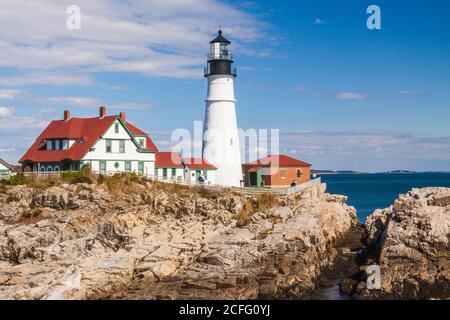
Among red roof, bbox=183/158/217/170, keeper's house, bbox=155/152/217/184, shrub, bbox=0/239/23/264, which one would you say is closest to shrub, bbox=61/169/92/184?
shrub, bbox=0/239/23/264

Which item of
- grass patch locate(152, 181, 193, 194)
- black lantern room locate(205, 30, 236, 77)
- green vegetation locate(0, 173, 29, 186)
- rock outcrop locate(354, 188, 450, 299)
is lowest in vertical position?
rock outcrop locate(354, 188, 450, 299)

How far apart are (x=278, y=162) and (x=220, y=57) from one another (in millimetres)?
10026

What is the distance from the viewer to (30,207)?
35.1m

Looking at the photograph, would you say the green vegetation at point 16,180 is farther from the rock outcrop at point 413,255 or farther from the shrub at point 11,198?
the rock outcrop at point 413,255

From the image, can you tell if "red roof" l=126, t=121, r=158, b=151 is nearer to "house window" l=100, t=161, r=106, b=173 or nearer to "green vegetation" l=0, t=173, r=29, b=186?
"house window" l=100, t=161, r=106, b=173

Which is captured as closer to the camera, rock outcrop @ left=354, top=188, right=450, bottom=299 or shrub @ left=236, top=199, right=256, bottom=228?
rock outcrop @ left=354, top=188, right=450, bottom=299

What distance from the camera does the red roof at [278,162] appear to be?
50469mm

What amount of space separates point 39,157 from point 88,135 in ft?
12.9

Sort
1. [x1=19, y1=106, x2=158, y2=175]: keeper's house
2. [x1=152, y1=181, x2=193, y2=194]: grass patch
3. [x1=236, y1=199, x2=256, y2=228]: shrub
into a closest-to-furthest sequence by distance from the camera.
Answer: [x1=236, y1=199, x2=256, y2=228]: shrub, [x1=152, y1=181, x2=193, y2=194]: grass patch, [x1=19, y1=106, x2=158, y2=175]: keeper's house

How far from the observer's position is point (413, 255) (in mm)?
29938

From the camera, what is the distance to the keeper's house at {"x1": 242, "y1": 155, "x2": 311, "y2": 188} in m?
50.2

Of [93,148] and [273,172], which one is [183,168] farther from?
[93,148]

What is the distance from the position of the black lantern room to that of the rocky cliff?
10.4 metres
